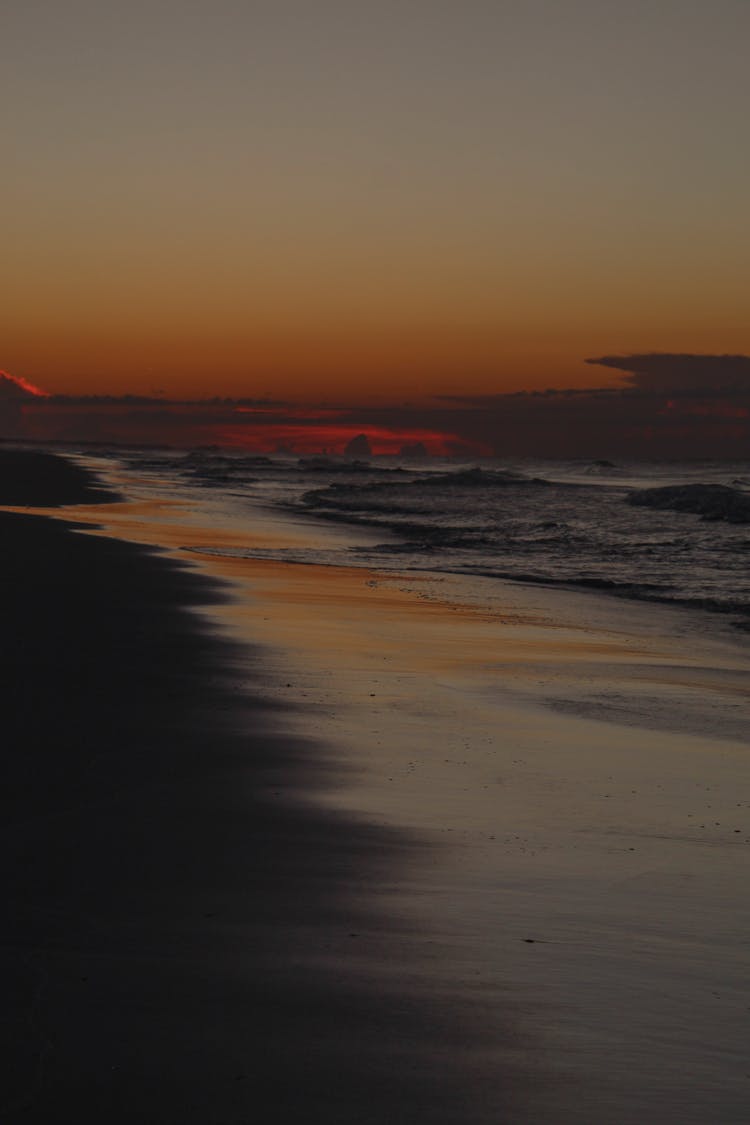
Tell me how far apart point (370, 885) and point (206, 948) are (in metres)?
1.04

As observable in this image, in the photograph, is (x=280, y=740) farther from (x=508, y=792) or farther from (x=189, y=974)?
(x=189, y=974)

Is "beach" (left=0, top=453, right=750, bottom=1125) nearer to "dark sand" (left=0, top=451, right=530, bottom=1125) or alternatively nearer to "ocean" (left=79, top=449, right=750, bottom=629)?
"dark sand" (left=0, top=451, right=530, bottom=1125)

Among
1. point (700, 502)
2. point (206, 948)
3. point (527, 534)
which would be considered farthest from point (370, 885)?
point (700, 502)

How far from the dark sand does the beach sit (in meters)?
0.01

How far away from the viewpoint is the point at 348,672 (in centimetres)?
1085

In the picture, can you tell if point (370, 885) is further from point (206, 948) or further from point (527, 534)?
point (527, 534)

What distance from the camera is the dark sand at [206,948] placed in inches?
140

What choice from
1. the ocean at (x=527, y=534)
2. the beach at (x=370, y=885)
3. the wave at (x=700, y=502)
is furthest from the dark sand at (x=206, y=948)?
the wave at (x=700, y=502)

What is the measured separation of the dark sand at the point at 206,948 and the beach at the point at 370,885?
0.05 feet

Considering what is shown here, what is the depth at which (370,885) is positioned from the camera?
5.39 metres

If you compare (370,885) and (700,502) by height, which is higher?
(700,502)

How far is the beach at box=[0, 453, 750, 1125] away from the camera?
3658 millimetres

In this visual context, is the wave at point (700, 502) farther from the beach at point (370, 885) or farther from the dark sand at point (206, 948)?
the dark sand at point (206, 948)

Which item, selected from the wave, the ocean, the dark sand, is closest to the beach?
the dark sand
